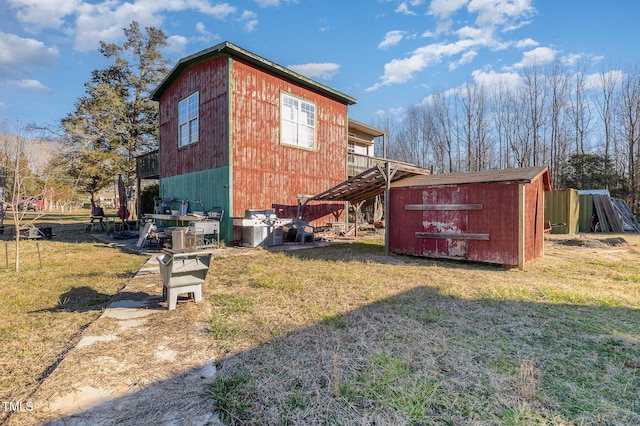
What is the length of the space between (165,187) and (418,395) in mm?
14889

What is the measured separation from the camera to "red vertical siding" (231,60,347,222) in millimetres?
10453

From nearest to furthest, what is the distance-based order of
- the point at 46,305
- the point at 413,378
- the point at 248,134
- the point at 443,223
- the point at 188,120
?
the point at 413,378
the point at 46,305
the point at 443,223
the point at 248,134
the point at 188,120

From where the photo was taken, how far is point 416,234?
8.55 metres

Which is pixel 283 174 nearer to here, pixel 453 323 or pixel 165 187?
pixel 165 187

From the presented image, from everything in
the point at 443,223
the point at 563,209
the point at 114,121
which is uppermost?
the point at 114,121

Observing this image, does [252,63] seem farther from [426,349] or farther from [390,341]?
[426,349]

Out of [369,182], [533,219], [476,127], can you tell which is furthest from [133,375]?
[476,127]

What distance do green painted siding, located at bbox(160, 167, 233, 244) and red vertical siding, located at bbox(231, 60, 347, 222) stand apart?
34cm

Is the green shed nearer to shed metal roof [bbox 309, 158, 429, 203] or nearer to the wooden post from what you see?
shed metal roof [bbox 309, 158, 429, 203]

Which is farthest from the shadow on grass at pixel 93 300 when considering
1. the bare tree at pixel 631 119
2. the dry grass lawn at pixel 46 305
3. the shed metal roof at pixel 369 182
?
the bare tree at pixel 631 119

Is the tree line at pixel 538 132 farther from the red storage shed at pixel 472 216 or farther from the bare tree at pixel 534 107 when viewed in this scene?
the red storage shed at pixel 472 216

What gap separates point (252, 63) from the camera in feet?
35.2

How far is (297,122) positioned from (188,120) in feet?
14.5

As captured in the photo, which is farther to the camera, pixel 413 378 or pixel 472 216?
pixel 472 216
